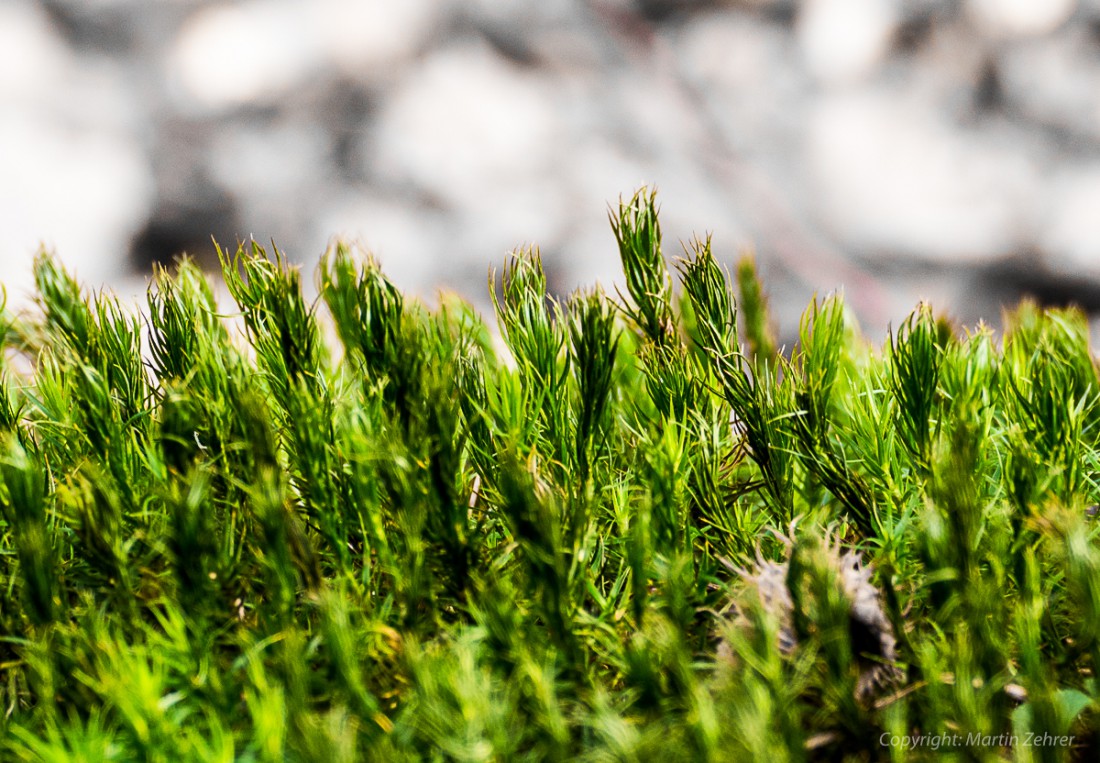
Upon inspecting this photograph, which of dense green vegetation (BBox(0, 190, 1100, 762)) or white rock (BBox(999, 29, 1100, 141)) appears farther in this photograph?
white rock (BBox(999, 29, 1100, 141))

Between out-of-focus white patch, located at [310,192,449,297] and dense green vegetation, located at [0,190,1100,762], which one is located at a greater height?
out-of-focus white patch, located at [310,192,449,297]

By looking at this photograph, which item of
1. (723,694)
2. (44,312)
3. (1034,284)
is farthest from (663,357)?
(1034,284)

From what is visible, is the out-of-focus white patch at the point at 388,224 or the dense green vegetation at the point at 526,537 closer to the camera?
the dense green vegetation at the point at 526,537

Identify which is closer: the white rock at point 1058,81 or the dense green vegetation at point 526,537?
the dense green vegetation at point 526,537

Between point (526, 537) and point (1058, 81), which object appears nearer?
point (526, 537)

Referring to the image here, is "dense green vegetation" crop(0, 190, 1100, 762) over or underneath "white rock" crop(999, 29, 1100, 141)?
underneath

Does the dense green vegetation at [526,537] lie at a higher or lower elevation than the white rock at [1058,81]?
lower

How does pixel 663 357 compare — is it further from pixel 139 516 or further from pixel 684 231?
pixel 684 231

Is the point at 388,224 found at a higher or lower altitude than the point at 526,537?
higher
